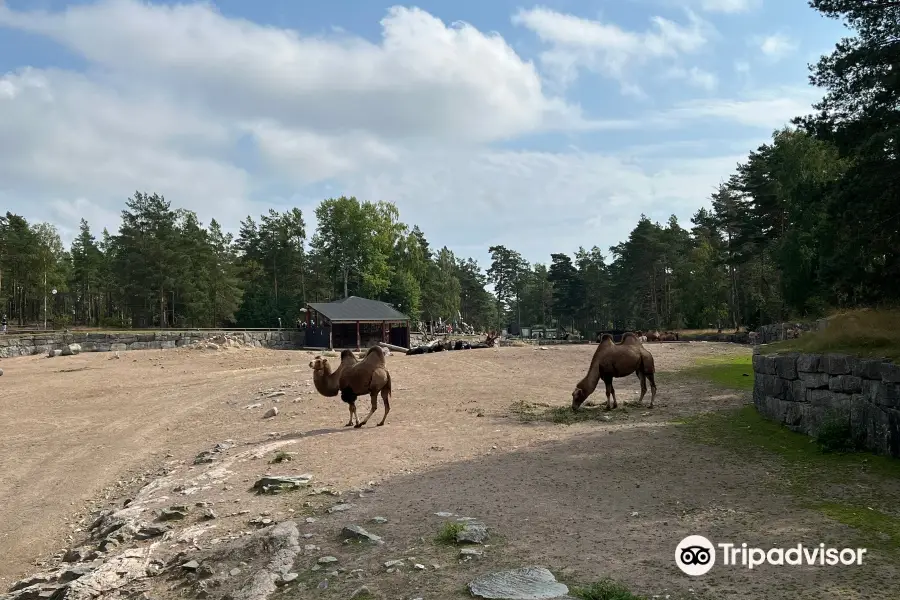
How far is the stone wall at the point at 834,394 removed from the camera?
9273 millimetres

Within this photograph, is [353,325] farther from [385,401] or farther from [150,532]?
[150,532]

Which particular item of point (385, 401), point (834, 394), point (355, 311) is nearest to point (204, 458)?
point (385, 401)

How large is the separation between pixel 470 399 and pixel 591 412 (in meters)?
4.29

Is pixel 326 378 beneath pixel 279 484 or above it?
above

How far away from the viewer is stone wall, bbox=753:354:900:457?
9.27 metres

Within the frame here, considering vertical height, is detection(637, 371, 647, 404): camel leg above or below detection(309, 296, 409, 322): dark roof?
below

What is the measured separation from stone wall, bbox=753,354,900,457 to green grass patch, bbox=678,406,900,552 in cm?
28

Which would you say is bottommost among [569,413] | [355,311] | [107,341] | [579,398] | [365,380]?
[569,413]

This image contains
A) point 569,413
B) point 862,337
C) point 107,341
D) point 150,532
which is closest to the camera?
point 150,532

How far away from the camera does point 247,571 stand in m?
6.21

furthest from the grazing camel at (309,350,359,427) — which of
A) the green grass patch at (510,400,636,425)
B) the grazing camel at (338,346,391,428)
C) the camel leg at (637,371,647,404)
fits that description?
the camel leg at (637,371,647,404)

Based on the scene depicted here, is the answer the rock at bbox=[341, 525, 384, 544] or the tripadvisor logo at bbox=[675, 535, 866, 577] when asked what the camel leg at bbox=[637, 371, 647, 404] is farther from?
the rock at bbox=[341, 525, 384, 544]

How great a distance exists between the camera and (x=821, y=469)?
8844 mm

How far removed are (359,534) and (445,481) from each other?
8.14 feet
